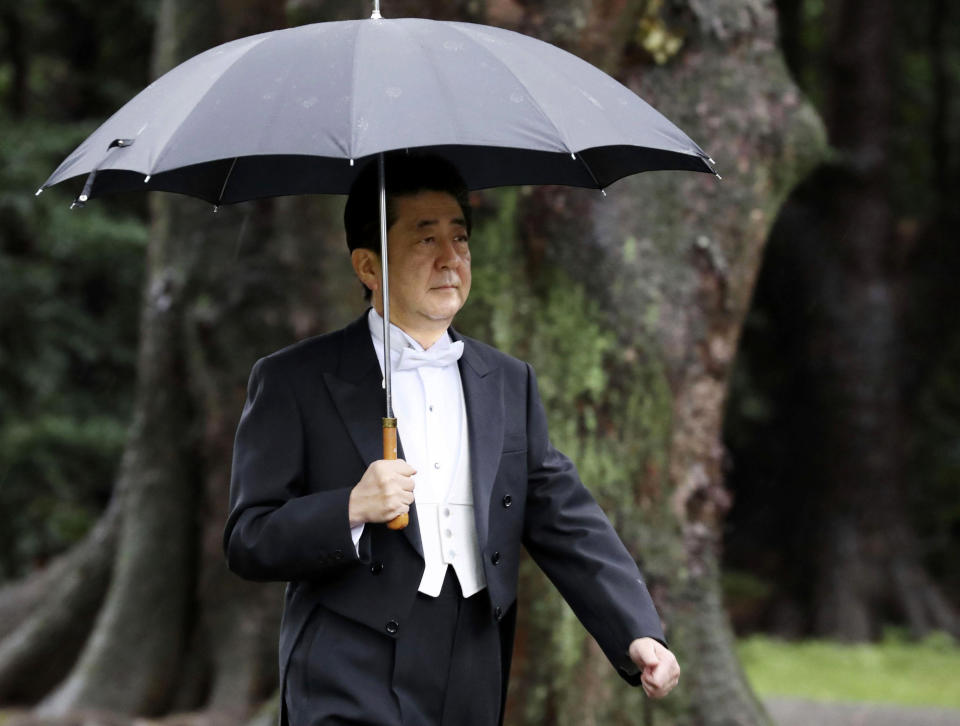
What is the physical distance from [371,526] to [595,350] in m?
2.61

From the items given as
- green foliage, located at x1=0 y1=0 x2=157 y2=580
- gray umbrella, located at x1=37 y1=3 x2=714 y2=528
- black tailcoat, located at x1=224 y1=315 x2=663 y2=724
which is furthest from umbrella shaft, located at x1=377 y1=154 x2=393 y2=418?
green foliage, located at x1=0 y1=0 x2=157 y2=580

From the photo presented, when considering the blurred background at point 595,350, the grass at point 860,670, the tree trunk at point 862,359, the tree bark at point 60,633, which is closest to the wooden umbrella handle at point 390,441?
the blurred background at point 595,350

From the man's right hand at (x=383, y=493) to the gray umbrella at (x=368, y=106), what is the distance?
7 cm

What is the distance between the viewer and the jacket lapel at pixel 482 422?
3217 millimetres

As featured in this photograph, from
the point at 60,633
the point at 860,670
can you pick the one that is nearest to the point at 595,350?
the point at 60,633

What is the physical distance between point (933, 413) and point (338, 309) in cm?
975

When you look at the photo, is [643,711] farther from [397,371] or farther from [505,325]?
[397,371]

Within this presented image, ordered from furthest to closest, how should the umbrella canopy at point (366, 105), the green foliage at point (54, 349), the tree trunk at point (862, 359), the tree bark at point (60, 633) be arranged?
the tree trunk at point (862, 359)
the green foliage at point (54, 349)
the tree bark at point (60, 633)
the umbrella canopy at point (366, 105)

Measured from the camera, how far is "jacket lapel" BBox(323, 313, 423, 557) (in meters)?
3.21

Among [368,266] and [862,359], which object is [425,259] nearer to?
[368,266]

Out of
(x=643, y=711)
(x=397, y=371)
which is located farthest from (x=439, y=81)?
(x=643, y=711)

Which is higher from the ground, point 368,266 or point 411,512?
point 368,266

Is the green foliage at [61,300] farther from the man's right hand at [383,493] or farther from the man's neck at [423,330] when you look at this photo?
the man's right hand at [383,493]

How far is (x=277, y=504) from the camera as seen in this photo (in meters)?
3.18
